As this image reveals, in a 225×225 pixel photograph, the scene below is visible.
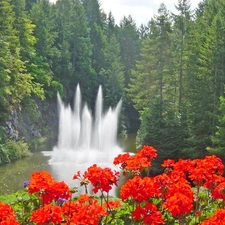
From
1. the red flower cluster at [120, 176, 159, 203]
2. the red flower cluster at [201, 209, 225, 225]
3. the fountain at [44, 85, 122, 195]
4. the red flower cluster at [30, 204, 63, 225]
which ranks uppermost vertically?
the red flower cluster at [120, 176, 159, 203]

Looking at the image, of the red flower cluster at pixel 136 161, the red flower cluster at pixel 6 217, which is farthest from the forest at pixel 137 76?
the red flower cluster at pixel 6 217

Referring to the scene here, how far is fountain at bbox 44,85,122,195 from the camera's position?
54.3ft

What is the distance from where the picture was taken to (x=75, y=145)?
73.7 ft

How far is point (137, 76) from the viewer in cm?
2622

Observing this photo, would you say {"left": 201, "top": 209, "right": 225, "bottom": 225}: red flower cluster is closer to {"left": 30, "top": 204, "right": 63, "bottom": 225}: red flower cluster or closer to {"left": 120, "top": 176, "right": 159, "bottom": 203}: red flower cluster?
{"left": 120, "top": 176, "right": 159, "bottom": 203}: red flower cluster

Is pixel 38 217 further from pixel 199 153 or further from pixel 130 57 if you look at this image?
pixel 130 57

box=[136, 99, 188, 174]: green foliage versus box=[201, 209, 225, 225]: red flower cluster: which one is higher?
box=[201, 209, 225, 225]: red flower cluster

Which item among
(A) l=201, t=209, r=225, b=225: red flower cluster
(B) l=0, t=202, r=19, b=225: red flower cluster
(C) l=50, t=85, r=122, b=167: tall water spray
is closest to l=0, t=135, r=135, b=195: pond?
(C) l=50, t=85, r=122, b=167: tall water spray

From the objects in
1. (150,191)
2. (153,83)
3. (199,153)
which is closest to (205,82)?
(199,153)

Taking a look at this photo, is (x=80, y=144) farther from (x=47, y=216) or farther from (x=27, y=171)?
(x=47, y=216)

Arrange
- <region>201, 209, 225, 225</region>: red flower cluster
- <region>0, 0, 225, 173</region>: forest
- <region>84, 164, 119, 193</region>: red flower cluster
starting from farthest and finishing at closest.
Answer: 1. <region>0, 0, 225, 173</region>: forest
2. <region>84, 164, 119, 193</region>: red flower cluster
3. <region>201, 209, 225, 225</region>: red flower cluster

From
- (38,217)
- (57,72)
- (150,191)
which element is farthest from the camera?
(57,72)

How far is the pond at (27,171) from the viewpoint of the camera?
46.8 ft

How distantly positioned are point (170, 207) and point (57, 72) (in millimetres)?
27957
